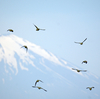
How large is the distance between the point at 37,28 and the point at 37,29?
0.32 ft

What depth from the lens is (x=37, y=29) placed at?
16906 mm

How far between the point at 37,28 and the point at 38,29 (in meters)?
0.09

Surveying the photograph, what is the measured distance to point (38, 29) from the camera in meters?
16.8

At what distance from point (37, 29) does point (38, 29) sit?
0.34ft
